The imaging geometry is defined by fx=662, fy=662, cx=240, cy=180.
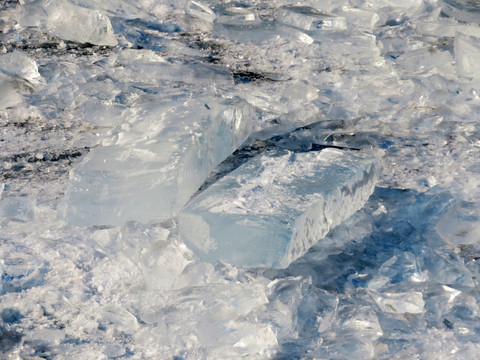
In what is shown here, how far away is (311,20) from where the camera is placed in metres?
2.18

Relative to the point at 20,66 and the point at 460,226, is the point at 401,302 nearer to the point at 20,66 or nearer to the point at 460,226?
the point at 460,226

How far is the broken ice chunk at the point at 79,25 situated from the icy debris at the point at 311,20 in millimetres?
585

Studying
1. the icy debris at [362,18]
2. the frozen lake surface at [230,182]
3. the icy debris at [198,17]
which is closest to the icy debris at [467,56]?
the frozen lake surface at [230,182]

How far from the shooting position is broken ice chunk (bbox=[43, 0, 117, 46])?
6.81ft

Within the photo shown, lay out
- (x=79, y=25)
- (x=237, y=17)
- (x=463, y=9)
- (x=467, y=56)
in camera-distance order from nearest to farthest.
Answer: (x=467, y=56)
(x=79, y=25)
(x=237, y=17)
(x=463, y=9)

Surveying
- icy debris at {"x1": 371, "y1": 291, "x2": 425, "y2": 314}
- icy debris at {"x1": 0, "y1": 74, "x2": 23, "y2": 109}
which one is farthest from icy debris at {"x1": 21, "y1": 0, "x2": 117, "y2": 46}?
icy debris at {"x1": 371, "y1": 291, "x2": 425, "y2": 314}

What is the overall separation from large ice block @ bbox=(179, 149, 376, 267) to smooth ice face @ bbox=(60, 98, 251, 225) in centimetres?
8

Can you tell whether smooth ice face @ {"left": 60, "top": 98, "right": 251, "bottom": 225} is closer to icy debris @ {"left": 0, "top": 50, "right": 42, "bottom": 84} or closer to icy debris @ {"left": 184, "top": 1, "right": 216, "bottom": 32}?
icy debris @ {"left": 0, "top": 50, "right": 42, "bottom": 84}

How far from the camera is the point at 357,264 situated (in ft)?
4.18

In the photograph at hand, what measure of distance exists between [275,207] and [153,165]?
0.92 ft

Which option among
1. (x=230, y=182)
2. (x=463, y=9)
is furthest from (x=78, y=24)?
(x=463, y=9)

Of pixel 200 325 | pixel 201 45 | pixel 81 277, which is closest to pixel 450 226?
pixel 200 325

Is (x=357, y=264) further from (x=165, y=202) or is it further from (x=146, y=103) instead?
(x=146, y=103)

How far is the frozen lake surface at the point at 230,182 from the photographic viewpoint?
1.10 m
